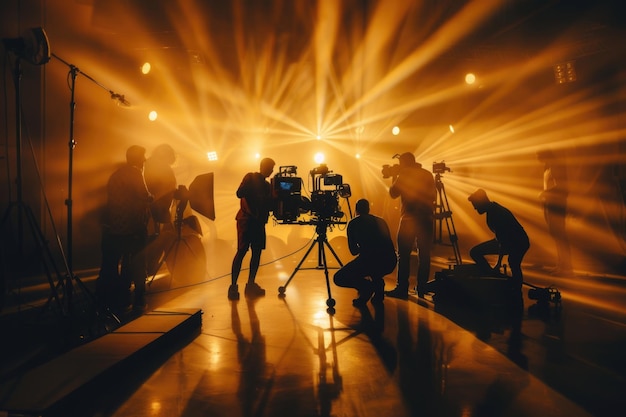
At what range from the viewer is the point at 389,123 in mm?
12664

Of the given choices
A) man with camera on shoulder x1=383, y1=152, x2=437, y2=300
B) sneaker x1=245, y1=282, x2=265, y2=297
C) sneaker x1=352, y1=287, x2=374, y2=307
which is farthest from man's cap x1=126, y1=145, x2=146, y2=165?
man with camera on shoulder x1=383, y1=152, x2=437, y2=300

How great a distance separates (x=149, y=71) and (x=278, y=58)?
254cm

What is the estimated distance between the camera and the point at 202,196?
5.57m

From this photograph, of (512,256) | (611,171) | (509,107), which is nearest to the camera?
(512,256)

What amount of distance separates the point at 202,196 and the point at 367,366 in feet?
11.7

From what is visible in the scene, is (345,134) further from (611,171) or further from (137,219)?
(137,219)

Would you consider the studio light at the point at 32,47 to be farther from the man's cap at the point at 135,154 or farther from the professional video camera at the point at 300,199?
the professional video camera at the point at 300,199

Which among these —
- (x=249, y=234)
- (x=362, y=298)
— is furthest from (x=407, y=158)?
(x=249, y=234)

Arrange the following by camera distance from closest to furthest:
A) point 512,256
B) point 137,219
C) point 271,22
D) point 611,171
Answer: point 137,219 < point 512,256 < point 271,22 < point 611,171

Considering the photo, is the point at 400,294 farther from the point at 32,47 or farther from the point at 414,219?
the point at 32,47

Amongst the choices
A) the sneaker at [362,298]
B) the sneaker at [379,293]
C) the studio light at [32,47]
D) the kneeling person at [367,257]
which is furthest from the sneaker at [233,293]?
the studio light at [32,47]

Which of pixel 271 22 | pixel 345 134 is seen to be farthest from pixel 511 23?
pixel 345 134

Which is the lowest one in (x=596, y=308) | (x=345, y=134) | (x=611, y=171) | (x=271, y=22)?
(x=596, y=308)

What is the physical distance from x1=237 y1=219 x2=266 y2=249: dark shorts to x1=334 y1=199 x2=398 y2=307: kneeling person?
1036mm
